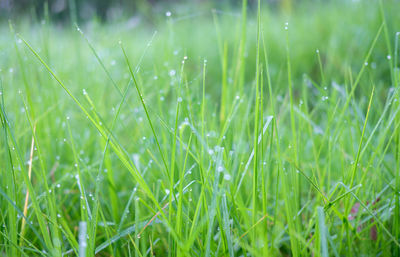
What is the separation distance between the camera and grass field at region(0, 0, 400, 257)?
23.0 inches

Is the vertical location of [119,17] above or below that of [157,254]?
above

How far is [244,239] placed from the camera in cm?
67

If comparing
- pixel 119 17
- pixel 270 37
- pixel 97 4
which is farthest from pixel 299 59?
pixel 97 4

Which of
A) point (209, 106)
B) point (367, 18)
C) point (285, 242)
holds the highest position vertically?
point (367, 18)

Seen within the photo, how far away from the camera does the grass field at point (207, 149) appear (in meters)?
0.59

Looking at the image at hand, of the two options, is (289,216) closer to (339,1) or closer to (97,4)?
(339,1)

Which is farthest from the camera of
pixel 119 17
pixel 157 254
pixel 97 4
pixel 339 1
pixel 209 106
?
pixel 97 4

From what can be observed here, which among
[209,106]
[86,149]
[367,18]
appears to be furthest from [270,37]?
[86,149]

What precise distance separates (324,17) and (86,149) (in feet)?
6.86

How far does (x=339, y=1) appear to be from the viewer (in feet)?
9.45

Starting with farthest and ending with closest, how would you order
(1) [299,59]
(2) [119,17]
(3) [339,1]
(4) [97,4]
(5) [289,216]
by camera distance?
(4) [97,4]
(3) [339,1]
(2) [119,17]
(1) [299,59]
(5) [289,216]

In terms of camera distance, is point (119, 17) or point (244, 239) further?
point (119, 17)

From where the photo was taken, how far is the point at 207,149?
0.58 m

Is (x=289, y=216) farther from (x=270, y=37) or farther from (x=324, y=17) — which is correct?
(x=324, y=17)
